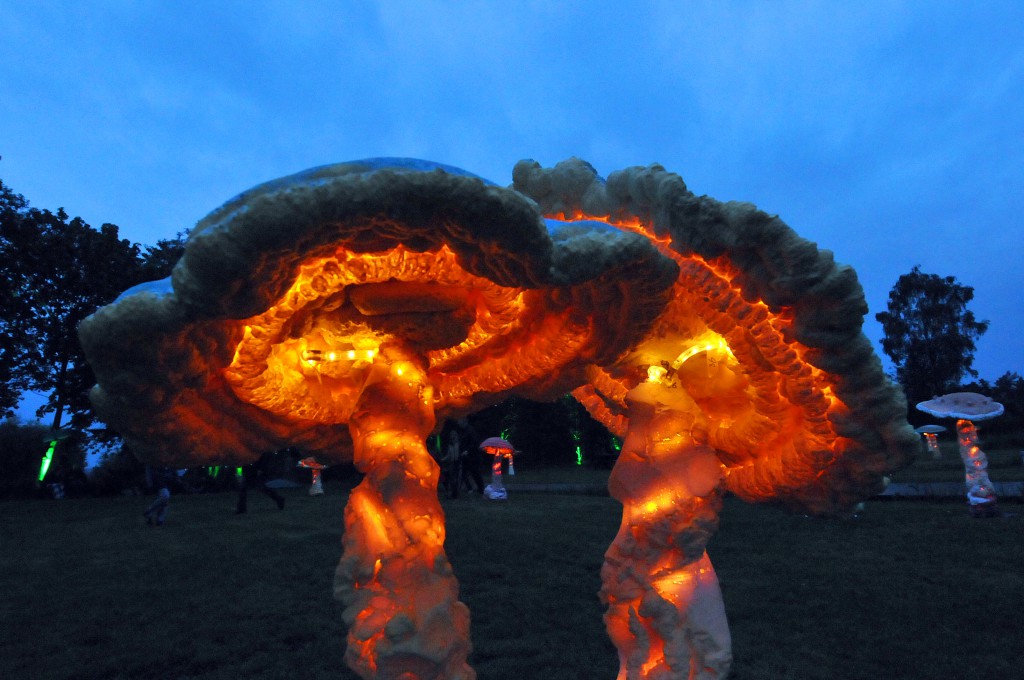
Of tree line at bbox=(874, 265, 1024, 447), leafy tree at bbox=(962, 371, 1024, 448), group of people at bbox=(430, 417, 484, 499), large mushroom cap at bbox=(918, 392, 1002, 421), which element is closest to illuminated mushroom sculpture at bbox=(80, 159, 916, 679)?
large mushroom cap at bbox=(918, 392, 1002, 421)

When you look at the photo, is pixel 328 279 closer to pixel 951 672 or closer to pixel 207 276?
pixel 207 276

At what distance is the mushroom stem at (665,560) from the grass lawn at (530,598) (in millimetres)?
1750

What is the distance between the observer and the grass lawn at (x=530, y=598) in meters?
4.24

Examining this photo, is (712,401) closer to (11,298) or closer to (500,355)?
(500,355)

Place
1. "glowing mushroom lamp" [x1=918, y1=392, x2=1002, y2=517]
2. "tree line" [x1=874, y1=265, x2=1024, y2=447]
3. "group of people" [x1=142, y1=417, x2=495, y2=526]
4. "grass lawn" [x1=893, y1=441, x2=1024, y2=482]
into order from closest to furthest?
"glowing mushroom lamp" [x1=918, y1=392, x2=1002, y2=517] < "group of people" [x1=142, y1=417, x2=495, y2=526] < "grass lawn" [x1=893, y1=441, x2=1024, y2=482] < "tree line" [x1=874, y1=265, x2=1024, y2=447]

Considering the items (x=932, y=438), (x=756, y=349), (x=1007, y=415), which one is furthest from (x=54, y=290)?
(x=1007, y=415)

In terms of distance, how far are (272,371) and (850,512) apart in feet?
8.25

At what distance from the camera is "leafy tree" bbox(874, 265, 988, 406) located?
1465 inches

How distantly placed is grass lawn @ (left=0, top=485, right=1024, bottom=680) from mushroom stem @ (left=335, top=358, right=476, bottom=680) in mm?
2071

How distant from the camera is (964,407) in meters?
10.3

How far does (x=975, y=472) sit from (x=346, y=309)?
10.8 meters

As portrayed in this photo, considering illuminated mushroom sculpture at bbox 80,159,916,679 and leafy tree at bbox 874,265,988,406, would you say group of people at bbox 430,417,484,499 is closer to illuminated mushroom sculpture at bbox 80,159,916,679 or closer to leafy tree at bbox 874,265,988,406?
illuminated mushroom sculpture at bbox 80,159,916,679

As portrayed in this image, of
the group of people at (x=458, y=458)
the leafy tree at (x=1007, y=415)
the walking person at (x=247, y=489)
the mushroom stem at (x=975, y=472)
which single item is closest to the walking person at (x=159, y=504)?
the walking person at (x=247, y=489)

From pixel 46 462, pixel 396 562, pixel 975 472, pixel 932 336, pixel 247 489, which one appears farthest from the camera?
pixel 932 336
